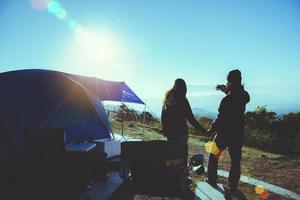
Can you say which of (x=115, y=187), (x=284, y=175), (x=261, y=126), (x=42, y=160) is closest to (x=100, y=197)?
(x=115, y=187)

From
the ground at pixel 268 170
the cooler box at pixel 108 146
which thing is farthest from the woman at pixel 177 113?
the cooler box at pixel 108 146

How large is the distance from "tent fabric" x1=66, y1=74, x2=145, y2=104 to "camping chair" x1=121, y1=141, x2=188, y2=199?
31.9 feet

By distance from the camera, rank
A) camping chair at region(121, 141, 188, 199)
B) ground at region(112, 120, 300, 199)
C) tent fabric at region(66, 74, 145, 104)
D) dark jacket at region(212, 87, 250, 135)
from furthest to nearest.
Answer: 1. tent fabric at region(66, 74, 145, 104)
2. ground at region(112, 120, 300, 199)
3. dark jacket at region(212, 87, 250, 135)
4. camping chair at region(121, 141, 188, 199)

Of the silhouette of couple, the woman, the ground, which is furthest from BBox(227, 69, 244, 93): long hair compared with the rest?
the ground

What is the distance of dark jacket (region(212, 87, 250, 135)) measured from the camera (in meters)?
5.63

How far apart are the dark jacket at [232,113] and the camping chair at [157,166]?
214 cm

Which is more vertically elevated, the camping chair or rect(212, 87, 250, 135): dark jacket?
rect(212, 87, 250, 135): dark jacket

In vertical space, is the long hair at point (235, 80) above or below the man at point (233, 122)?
above

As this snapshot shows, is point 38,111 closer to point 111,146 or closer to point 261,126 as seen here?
point 111,146

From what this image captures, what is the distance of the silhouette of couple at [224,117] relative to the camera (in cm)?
562

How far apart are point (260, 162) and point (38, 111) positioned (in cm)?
638

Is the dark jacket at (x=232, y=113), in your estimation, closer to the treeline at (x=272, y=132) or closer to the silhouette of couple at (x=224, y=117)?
the silhouette of couple at (x=224, y=117)

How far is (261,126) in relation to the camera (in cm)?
1750

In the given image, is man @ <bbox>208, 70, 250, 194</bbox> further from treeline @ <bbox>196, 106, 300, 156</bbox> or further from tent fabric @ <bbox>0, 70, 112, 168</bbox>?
treeline @ <bbox>196, 106, 300, 156</bbox>
